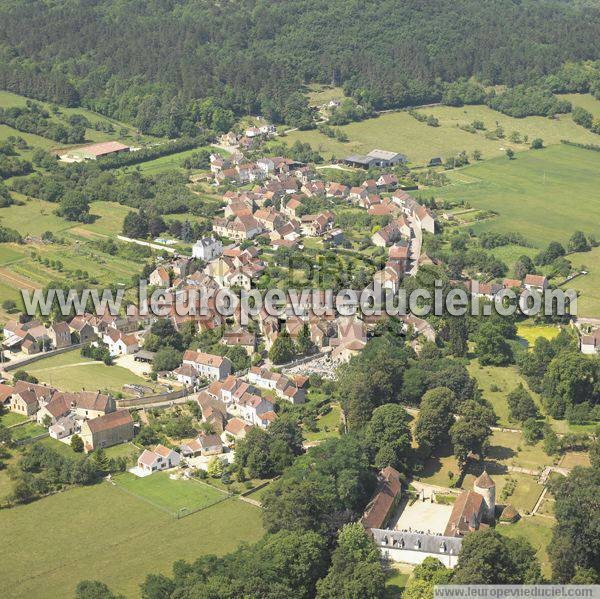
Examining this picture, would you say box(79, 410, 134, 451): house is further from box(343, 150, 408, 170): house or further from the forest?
the forest

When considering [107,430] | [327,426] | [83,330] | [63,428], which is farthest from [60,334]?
[327,426]

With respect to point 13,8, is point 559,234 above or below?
below

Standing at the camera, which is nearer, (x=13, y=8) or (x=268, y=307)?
(x=268, y=307)

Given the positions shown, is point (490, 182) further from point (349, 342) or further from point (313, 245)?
point (349, 342)

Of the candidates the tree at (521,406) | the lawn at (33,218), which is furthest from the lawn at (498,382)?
the lawn at (33,218)

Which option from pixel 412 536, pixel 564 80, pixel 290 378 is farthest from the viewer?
pixel 564 80

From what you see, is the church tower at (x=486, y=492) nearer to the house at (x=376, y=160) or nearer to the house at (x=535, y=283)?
the house at (x=535, y=283)

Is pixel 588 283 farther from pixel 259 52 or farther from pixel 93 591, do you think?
pixel 259 52

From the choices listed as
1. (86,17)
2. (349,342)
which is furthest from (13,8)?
(349,342)
